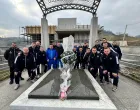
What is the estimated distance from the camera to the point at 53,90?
3.70 m

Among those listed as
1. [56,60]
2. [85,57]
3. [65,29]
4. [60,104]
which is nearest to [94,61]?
[85,57]

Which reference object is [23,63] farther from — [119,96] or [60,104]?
[119,96]

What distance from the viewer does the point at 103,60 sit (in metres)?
5.40

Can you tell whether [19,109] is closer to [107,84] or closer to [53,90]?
[53,90]

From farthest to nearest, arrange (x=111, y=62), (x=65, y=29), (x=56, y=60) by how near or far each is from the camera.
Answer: (x=65, y=29) < (x=56, y=60) < (x=111, y=62)

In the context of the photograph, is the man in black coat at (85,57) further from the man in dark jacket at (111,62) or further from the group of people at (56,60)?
the man in dark jacket at (111,62)

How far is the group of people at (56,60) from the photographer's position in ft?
16.9

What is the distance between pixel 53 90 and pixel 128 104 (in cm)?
227

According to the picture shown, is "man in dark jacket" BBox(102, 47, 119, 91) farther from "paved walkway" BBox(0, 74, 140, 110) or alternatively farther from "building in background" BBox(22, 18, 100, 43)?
"building in background" BBox(22, 18, 100, 43)

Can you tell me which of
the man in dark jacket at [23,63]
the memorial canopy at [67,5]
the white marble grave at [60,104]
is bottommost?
the white marble grave at [60,104]

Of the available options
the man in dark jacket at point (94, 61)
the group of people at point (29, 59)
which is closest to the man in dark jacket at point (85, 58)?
the man in dark jacket at point (94, 61)

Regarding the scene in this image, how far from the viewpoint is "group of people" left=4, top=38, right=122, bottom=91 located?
5148 mm

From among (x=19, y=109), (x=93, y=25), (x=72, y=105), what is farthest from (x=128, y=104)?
(x=93, y=25)

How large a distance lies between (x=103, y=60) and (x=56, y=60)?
298 cm
